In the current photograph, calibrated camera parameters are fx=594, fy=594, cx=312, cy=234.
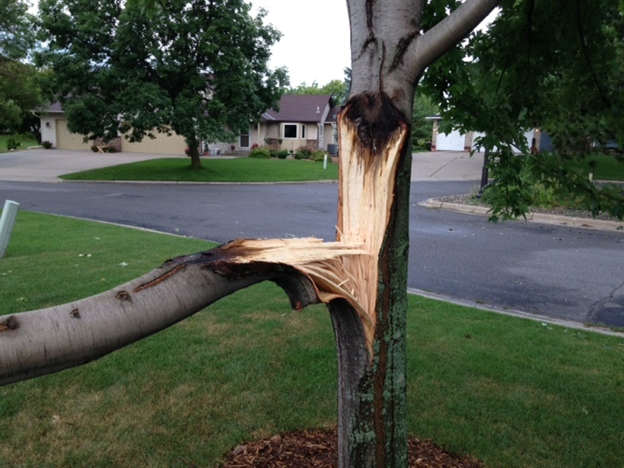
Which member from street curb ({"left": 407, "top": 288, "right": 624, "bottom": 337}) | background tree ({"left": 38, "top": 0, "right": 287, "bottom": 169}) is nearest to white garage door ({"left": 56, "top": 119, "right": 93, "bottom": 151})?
background tree ({"left": 38, "top": 0, "right": 287, "bottom": 169})

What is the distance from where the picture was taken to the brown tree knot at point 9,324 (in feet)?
4.79

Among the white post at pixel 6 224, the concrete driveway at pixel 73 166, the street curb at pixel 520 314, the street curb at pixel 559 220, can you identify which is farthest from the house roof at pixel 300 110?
the street curb at pixel 520 314

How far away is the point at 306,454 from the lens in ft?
10.8

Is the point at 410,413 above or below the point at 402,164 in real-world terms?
below

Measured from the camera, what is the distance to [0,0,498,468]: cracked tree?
1922 mm

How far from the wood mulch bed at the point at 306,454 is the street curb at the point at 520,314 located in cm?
334

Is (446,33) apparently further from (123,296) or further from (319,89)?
(319,89)

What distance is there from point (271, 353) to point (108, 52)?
2186 centimetres

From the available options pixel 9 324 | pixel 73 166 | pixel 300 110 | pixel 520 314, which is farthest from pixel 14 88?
pixel 9 324

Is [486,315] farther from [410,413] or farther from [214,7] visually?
[214,7]

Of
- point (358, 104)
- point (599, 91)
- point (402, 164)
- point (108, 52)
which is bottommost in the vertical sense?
point (402, 164)

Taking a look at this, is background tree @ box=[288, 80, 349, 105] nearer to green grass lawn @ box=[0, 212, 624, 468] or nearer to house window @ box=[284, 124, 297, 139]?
house window @ box=[284, 124, 297, 139]

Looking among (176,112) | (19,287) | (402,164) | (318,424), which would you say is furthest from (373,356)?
(176,112)

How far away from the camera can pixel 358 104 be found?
7.59ft
